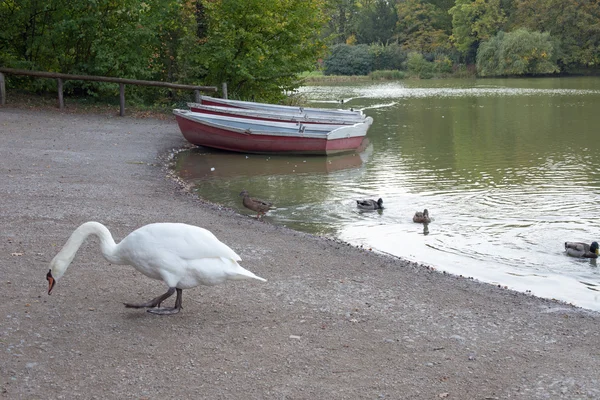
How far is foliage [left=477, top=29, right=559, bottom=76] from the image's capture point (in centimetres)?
7500

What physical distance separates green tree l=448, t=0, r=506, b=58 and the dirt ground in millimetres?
82504

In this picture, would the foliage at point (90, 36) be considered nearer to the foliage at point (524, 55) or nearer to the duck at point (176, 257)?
the duck at point (176, 257)

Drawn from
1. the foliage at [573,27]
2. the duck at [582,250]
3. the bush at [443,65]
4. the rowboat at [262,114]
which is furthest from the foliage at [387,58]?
the duck at [582,250]

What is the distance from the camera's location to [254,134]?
20750 millimetres

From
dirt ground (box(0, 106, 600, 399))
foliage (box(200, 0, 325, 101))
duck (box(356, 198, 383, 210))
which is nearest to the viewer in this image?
dirt ground (box(0, 106, 600, 399))

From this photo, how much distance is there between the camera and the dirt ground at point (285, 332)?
5.13 meters

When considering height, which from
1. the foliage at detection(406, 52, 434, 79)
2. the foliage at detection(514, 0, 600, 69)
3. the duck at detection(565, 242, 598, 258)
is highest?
the foliage at detection(514, 0, 600, 69)

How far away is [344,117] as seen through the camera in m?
24.1

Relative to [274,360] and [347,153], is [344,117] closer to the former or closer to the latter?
[347,153]

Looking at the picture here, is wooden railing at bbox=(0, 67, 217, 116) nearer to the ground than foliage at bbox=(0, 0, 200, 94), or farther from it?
nearer to the ground

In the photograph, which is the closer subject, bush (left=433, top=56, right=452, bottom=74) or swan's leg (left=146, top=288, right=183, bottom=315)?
swan's leg (left=146, top=288, right=183, bottom=315)

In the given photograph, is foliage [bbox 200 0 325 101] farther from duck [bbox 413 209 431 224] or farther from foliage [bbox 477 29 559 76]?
foliage [bbox 477 29 559 76]

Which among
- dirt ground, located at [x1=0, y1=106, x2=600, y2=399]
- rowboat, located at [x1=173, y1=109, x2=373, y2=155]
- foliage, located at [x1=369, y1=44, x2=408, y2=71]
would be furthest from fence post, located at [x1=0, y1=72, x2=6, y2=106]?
foliage, located at [x1=369, y1=44, x2=408, y2=71]

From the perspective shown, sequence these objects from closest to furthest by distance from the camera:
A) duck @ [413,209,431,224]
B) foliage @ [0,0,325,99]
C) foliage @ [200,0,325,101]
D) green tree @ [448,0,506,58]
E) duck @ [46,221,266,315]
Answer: duck @ [46,221,266,315], duck @ [413,209,431,224], foliage @ [200,0,325,101], foliage @ [0,0,325,99], green tree @ [448,0,506,58]
